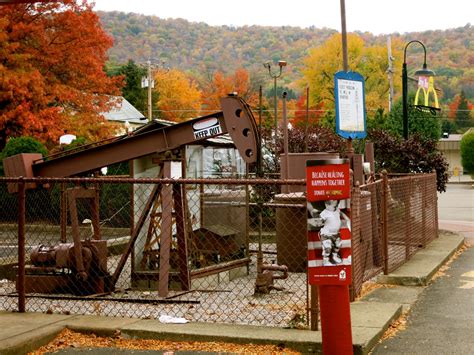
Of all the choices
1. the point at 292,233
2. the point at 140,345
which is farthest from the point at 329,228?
the point at 292,233

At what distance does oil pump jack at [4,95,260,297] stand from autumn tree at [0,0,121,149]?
699 inches

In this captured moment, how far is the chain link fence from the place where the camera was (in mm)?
9320

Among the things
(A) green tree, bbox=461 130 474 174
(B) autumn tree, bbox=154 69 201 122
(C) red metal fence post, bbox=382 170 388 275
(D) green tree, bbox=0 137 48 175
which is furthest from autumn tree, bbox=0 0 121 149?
(B) autumn tree, bbox=154 69 201 122

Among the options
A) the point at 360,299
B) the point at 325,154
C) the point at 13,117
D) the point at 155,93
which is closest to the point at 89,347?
the point at 360,299

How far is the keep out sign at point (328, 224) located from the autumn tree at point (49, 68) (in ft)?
76.7

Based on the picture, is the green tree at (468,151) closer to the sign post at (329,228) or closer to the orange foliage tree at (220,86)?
the orange foliage tree at (220,86)

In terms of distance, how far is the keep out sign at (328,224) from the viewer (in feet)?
20.1

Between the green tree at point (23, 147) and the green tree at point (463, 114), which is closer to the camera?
the green tree at point (23, 147)

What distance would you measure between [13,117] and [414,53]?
123 m

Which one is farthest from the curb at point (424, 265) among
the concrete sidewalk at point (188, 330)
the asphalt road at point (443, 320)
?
the concrete sidewalk at point (188, 330)

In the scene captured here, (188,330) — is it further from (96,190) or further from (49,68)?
(49,68)

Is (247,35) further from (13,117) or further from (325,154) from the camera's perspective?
(325,154)

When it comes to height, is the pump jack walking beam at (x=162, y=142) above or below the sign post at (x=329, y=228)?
above

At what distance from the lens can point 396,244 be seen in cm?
1309
